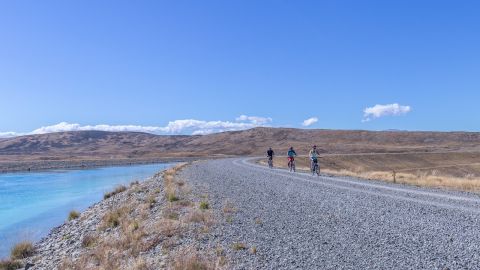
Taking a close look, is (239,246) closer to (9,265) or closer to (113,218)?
(9,265)

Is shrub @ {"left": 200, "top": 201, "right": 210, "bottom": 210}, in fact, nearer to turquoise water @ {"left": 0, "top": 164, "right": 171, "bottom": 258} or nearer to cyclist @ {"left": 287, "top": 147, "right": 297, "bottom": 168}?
turquoise water @ {"left": 0, "top": 164, "right": 171, "bottom": 258}

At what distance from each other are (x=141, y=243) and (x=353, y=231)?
5384mm

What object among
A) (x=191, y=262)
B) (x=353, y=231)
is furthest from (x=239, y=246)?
(x=353, y=231)

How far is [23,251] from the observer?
16594 millimetres

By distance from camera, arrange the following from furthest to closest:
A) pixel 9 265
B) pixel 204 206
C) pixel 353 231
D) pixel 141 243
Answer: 1. pixel 204 206
2. pixel 9 265
3. pixel 141 243
4. pixel 353 231

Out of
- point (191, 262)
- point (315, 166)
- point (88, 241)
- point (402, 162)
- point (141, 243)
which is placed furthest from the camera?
point (402, 162)

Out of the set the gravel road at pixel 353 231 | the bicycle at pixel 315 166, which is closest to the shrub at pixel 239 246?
the gravel road at pixel 353 231

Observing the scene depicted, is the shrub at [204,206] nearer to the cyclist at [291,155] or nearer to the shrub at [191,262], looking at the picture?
the shrub at [191,262]

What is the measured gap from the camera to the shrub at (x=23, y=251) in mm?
16250

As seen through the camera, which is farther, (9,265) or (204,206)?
(204,206)

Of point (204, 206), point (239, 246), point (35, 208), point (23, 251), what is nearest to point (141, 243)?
point (239, 246)

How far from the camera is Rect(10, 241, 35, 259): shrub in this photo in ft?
53.3

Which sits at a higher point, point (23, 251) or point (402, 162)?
point (402, 162)

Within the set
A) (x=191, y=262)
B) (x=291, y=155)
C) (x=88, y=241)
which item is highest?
(x=291, y=155)
